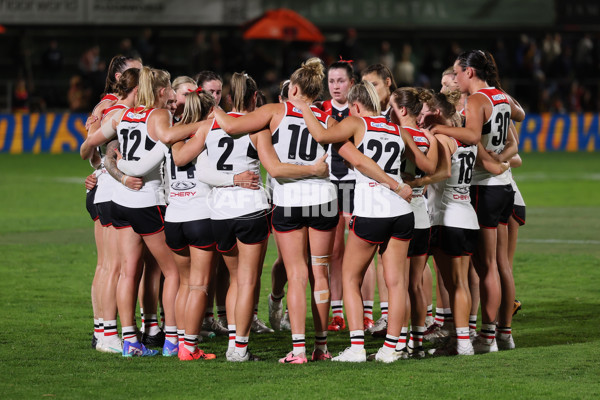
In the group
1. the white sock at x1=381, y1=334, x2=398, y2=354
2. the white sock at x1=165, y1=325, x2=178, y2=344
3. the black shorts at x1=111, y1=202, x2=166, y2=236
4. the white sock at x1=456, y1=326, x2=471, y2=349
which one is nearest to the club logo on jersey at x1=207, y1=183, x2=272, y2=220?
the black shorts at x1=111, y1=202, x2=166, y2=236

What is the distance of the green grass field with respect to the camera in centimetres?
643

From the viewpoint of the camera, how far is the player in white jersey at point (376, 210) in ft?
23.2

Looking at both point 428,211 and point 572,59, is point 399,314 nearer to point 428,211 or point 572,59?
point 428,211

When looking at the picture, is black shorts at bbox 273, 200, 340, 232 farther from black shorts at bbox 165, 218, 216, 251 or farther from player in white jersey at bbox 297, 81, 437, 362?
black shorts at bbox 165, 218, 216, 251

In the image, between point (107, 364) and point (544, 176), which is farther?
point (544, 176)

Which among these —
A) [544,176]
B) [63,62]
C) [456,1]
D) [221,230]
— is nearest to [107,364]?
[221,230]

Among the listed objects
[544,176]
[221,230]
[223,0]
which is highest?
[223,0]

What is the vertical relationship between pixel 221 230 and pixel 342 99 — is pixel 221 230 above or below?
below

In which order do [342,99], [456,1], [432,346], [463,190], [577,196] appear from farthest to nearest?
[456,1] → [577,196] → [342,99] → [432,346] → [463,190]

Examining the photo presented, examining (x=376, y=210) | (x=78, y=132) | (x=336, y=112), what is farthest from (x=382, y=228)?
(x=78, y=132)

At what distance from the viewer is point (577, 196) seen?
19.4 m

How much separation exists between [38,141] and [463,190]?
21716 mm

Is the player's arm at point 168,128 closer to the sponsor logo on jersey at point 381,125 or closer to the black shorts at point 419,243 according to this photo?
the sponsor logo on jersey at point 381,125

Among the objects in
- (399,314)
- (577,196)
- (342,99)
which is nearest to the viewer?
(399,314)
